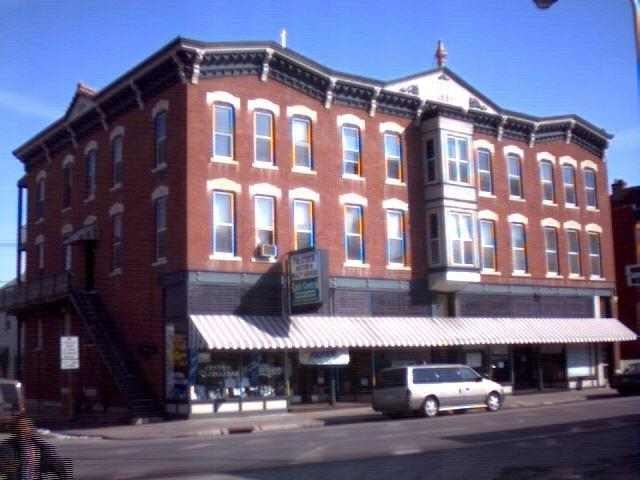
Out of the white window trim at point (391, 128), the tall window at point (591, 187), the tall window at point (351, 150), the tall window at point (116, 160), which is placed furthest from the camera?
the tall window at point (591, 187)

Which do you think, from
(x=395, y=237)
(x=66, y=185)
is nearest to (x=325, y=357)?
(x=395, y=237)

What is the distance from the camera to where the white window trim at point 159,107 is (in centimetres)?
3034

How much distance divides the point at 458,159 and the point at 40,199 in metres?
20.9

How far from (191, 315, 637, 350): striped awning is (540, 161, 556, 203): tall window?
6.10m

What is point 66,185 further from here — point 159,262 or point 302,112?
point 302,112

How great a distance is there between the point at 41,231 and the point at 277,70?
54.2ft

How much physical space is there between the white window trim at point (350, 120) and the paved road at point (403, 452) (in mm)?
13770

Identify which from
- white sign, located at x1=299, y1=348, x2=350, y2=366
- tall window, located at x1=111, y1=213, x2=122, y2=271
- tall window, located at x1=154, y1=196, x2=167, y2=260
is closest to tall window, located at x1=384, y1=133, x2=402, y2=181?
white sign, located at x1=299, y1=348, x2=350, y2=366

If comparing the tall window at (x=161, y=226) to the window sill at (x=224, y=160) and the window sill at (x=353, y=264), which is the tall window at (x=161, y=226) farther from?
the window sill at (x=353, y=264)

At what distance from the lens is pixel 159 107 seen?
101 feet

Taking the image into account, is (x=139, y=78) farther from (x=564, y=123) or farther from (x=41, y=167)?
(x=564, y=123)

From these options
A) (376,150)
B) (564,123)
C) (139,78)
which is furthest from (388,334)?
(564,123)

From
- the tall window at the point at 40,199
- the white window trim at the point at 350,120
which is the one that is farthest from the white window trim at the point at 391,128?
the tall window at the point at 40,199

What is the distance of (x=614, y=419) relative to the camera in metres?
22.1
